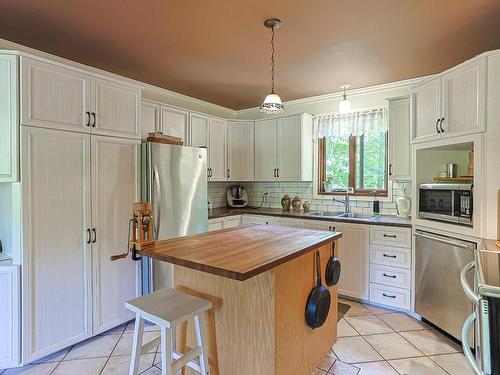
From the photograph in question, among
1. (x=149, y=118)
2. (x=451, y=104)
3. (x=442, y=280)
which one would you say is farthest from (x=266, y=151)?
(x=442, y=280)

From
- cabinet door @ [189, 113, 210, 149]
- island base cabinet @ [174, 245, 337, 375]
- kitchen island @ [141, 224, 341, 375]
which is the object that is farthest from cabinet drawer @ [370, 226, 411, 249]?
cabinet door @ [189, 113, 210, 149]

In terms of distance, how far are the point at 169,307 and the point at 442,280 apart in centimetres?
233

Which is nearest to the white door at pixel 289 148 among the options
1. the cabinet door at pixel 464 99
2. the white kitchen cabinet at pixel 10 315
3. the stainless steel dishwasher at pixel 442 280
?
the stainless steel dishwasher at pixel 442 280

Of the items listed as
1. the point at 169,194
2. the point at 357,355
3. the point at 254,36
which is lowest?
the point at 357,355

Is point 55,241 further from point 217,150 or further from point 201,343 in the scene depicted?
point 217,150

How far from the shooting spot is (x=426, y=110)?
276 centimetres

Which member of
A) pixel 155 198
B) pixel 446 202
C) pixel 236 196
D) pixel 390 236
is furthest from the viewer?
pixel 236 196

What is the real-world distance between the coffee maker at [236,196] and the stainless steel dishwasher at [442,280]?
8.45ft

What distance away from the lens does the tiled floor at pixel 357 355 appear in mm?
2184

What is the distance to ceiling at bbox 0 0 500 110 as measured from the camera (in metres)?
2.06

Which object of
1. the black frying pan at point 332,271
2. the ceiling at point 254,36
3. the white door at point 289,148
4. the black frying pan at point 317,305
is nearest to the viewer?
the black frying pan at point 317,305

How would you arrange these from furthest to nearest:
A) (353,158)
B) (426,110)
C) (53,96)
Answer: (353,158) → (426,110) → (53,96)

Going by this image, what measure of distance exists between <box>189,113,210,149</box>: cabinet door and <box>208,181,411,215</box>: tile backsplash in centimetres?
80

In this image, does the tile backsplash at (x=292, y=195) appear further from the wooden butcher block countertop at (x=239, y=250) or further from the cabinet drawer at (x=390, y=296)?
the wooden butcher block countertop at (x=239, y=250)
